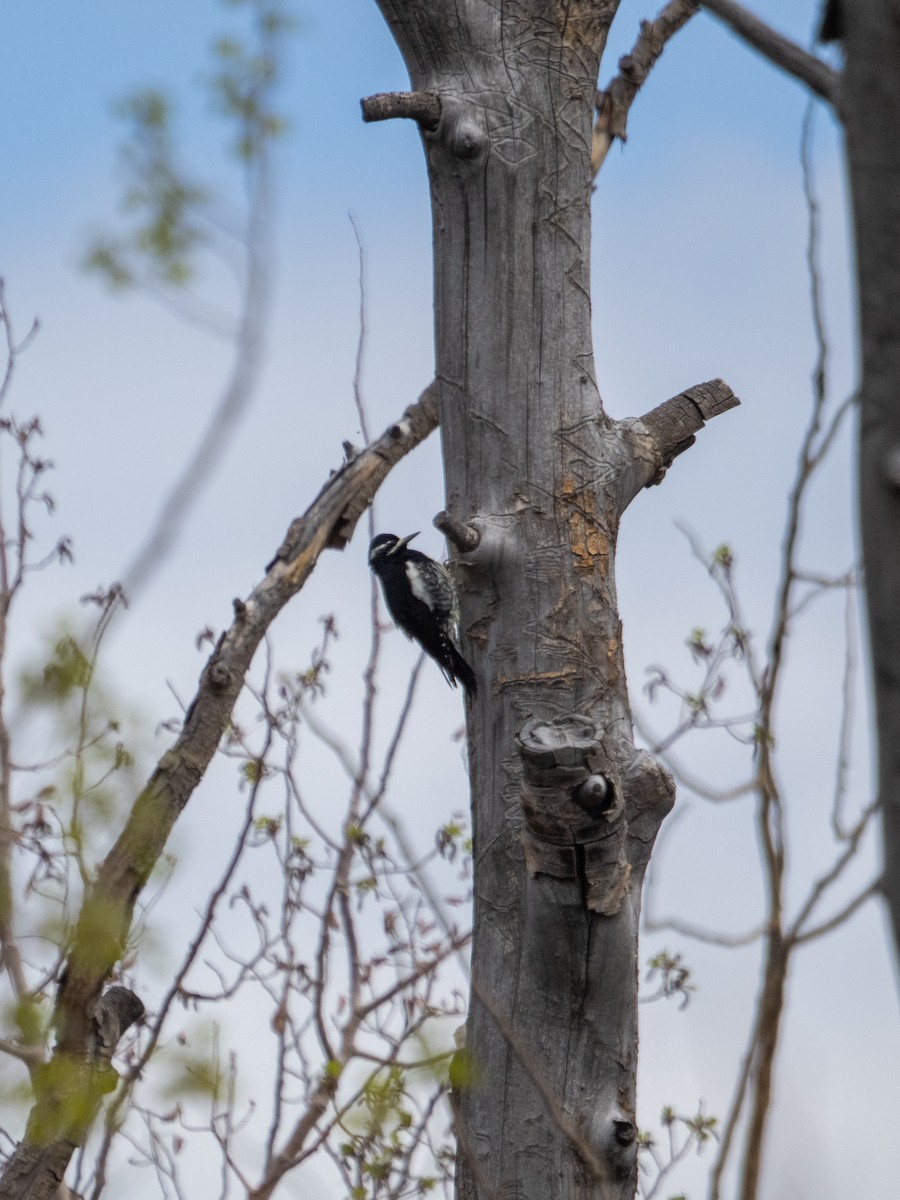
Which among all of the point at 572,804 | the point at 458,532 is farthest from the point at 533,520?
the point at 572,804

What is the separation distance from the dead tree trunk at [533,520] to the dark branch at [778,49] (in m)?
1.93

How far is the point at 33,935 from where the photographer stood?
2.70 meters

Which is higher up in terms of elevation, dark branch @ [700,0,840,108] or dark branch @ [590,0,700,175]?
dark branch @ [590,0,700,175]

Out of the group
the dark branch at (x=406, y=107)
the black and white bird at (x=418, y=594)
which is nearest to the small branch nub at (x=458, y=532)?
the dark branch at (x=406, y=107)

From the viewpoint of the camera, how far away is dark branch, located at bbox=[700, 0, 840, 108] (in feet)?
Result: 4.23

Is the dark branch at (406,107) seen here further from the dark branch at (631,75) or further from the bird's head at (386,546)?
the bird's head at (386,546)

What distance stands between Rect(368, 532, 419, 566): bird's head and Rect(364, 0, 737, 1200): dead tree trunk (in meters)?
3.24

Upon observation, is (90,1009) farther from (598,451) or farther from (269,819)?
(269,819)

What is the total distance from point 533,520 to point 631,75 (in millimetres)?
3162

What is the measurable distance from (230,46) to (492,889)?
215 centimetres

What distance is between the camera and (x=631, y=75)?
5.98m

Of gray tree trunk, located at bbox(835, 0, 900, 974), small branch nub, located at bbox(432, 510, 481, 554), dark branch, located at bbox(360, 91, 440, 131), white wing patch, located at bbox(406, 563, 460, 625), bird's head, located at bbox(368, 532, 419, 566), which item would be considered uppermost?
bird's head, located at bbox(368, 532, 419, 566)

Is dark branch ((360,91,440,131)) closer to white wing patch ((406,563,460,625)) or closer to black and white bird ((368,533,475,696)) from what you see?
black and white bird ((368,533,475,696))

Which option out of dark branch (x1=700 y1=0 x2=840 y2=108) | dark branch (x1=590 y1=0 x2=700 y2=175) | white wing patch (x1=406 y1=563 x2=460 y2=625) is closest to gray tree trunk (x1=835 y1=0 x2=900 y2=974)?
dark branch (x1=700 y1=0 x2=840 y2=108)
